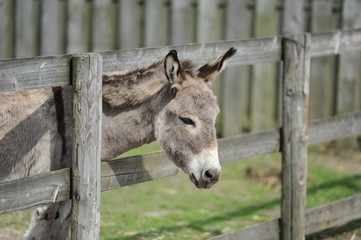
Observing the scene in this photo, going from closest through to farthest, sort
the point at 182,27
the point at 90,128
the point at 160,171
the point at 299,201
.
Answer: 1. the point at 90,128
2. the point at 160,171
3. the point at 299,201
4. the point at 182,27

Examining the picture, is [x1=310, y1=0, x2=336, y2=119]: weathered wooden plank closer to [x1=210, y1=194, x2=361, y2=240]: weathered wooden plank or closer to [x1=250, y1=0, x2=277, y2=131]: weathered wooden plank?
[x1=250, y1=0, x2=277, y2=131]: weathered wooden plank

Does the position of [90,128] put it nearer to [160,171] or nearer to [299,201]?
[160,171]

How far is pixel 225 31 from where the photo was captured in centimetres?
1059

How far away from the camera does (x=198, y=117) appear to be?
5.02 metres

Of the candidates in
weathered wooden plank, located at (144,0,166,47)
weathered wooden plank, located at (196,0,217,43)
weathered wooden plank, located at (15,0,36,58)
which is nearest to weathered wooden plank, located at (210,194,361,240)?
weathered wooden plank, located at (196,0,217,43)

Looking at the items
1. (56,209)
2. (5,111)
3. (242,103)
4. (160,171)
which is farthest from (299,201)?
(242,103)

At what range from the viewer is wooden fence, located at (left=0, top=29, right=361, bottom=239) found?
431cm

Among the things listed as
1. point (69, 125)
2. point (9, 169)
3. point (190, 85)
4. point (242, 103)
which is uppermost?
point (242, 103)

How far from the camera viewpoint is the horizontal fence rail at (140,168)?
4258 millimetres

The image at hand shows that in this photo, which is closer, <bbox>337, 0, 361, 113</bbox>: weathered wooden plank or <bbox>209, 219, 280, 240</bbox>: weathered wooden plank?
<bbox>209, 219, 280, 240</bbox>: weathered wooden plank

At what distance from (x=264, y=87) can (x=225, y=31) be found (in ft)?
3.40

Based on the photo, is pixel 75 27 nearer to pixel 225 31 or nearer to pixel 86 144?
pixel 225 31

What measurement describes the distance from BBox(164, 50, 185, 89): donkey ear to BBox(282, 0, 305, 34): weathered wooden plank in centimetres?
574

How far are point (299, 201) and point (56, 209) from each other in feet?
7.46
